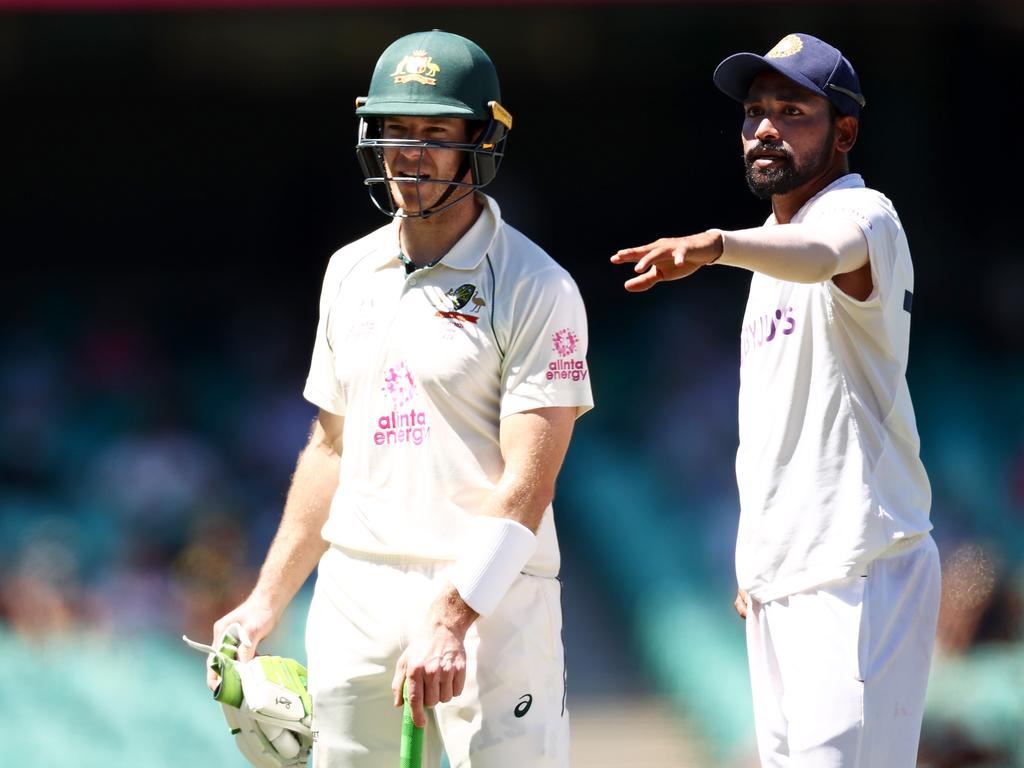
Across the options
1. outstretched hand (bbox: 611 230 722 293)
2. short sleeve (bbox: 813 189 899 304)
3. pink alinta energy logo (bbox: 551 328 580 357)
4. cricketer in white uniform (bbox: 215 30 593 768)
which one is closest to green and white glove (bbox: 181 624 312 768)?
cricketer in white uniform (bbox: 215 30 593 768)

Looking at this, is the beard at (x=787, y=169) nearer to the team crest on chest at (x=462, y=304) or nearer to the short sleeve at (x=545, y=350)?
the short sleeve at (x=545, y=350)

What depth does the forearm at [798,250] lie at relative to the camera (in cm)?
219

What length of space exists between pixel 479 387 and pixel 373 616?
1.37 ft

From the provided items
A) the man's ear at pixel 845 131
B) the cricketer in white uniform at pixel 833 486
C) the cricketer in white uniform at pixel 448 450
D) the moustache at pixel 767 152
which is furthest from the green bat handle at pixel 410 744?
the man's ear at pixel 845 131

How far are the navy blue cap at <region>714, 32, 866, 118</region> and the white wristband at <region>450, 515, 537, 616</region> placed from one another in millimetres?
870

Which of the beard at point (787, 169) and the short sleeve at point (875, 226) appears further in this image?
the beard at point (787, 169)

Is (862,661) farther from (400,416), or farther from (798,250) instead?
(400,416)

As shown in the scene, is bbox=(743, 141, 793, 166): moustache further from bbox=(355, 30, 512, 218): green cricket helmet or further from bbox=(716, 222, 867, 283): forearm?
bbox=(355, 30, 512, 218): green cricket helmet

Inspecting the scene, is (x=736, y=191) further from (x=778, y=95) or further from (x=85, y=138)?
(x=778, y=95)

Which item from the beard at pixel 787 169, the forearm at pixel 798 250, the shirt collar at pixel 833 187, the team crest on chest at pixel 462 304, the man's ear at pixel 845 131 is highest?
the man's ear at pixel 845 131

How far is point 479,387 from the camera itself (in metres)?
2.57

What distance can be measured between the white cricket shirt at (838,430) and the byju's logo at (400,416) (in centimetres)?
57

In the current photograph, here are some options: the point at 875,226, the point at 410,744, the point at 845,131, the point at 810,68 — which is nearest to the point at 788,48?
the point at 810,68

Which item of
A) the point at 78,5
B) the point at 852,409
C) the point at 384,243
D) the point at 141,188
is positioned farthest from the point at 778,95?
the point at 141,188
